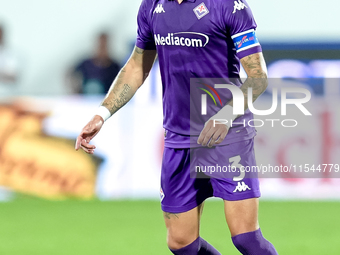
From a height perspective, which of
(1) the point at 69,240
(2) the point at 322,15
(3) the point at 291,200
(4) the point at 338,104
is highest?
(2) the point at 322,15

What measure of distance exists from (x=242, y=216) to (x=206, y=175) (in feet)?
1.10

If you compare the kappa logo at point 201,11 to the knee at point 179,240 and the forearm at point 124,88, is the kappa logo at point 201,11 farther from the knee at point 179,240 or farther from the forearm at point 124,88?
the knee at point 179,240

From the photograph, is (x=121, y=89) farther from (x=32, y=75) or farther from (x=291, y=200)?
(x=32, y=75)

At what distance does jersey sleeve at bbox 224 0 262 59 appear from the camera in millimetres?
3715

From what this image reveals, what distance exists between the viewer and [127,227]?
7.07 m

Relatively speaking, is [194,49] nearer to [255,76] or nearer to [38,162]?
[255,76]

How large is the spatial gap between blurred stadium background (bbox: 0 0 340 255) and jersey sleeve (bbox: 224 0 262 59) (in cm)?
254

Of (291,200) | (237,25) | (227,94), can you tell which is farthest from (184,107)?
(291,200)

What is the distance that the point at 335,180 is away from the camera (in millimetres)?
8547

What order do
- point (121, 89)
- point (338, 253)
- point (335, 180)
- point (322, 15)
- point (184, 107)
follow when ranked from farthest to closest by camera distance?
1. point (322, 15)
2. point (335, 180)
3. point (338, 253)
4. point (121, 89)
5. point (184, 107)

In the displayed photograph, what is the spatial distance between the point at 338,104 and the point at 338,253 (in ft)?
10.8

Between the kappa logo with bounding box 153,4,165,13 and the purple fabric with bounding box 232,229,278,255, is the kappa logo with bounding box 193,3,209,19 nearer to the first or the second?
the kappa logo with bounding box 153,4,165,13

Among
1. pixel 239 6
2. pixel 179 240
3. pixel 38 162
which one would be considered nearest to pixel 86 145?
pixel 179 240

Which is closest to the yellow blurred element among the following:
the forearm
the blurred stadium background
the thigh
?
the blurred stadium background
